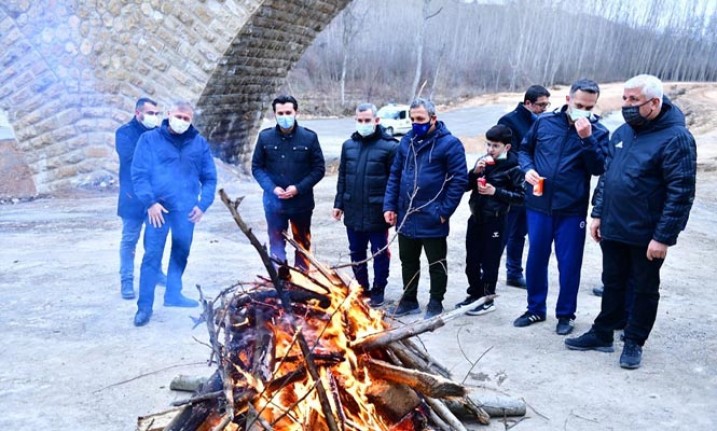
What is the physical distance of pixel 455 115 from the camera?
127ft

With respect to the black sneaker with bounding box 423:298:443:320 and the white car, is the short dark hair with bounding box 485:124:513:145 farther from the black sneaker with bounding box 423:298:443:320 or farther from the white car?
the white car

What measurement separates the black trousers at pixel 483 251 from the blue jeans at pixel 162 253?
2.49 metres

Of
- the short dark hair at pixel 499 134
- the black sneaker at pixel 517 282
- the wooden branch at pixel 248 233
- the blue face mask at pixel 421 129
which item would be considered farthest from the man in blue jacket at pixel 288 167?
the wooden branch at pixel 248 233

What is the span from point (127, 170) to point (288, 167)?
5.14ft

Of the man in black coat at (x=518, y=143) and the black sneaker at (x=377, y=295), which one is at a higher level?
the man in black coat at (x=518, y=143)

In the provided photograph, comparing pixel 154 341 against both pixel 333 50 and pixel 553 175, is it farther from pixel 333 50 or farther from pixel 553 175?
pixel 333 50

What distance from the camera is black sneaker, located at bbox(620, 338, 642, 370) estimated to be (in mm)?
4406

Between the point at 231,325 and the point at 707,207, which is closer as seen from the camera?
the point at 231,325

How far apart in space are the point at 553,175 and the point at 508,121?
149 centimetres

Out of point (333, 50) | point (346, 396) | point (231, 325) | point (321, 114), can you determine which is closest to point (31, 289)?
point (231, 325)

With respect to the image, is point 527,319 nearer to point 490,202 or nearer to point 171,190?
point 490,202

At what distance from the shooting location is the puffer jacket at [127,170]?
5.85 meters

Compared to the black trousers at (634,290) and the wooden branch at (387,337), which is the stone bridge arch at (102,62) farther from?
the wooden branch at (387,337)

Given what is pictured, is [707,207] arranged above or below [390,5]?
below
